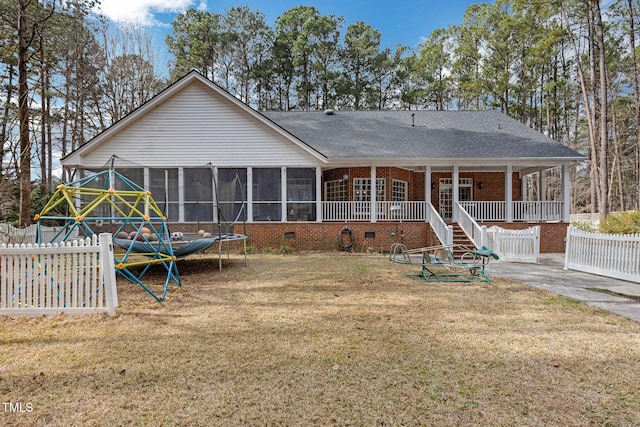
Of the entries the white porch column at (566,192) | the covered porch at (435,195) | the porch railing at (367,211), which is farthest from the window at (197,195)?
the white porch column at (566,192)

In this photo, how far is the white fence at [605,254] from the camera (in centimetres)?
757

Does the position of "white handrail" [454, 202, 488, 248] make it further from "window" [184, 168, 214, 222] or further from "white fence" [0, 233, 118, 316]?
"white fence" [0, 233, 118, 316]

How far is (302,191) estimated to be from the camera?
1509cm

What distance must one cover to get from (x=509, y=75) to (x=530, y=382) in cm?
3200

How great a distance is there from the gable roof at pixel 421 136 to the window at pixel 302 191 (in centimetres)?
133

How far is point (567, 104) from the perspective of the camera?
30125mm

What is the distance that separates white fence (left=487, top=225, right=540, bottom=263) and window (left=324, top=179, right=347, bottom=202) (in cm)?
658

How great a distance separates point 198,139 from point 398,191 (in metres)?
9.35

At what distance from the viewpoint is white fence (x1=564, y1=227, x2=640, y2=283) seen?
7.57 meters

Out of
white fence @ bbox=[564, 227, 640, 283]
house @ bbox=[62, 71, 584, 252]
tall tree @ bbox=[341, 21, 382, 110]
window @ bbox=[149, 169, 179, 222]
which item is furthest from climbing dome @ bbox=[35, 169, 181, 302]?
tall tree @ bbox=[341, 21, 382, 110]

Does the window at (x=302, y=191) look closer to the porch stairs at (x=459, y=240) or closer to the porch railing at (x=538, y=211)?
the porch stairs at (x=459, y=240)

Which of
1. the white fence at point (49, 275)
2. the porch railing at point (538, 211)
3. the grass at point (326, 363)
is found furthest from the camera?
the porch railing at point (538, 211)

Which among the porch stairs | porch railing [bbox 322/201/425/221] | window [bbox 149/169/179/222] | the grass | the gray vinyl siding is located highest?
the gray vinyl siding

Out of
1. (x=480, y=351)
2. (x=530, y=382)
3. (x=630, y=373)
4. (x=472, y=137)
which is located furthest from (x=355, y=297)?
(x=472, y=137)
